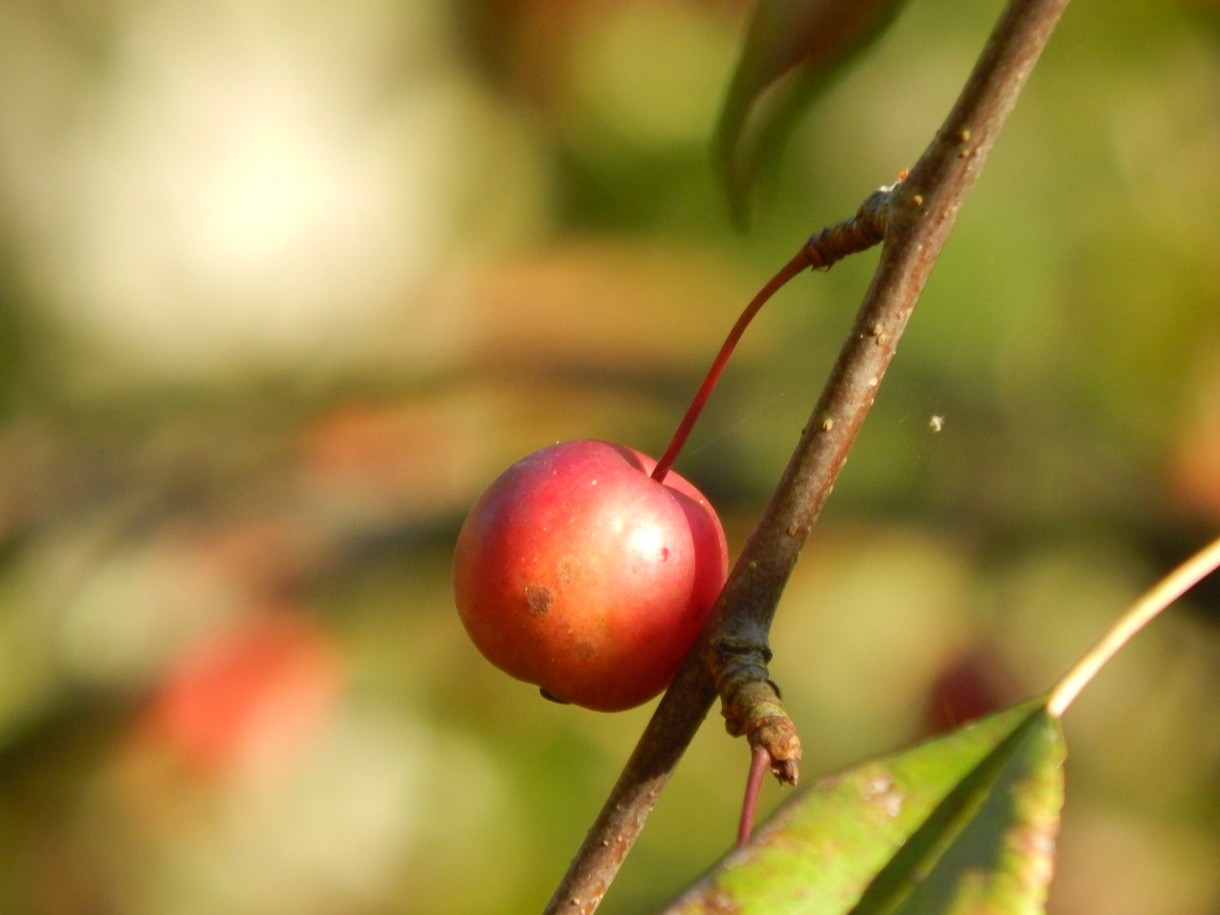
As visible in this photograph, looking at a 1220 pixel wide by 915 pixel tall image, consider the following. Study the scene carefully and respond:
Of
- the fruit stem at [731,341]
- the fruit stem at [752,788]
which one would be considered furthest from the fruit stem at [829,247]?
the fruit stem at [752,788]

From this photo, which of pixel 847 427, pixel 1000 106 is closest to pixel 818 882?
pixel 847 427

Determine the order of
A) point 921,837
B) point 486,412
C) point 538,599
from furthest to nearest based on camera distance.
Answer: point 486,412
point 538,599
point 921,837

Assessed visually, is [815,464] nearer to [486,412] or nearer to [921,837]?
[921,837]

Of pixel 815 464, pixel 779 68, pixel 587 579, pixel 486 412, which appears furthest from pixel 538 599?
pixel 486 412

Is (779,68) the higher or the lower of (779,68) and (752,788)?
the higher

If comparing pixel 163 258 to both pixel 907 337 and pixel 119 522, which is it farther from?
pixel 907 337
